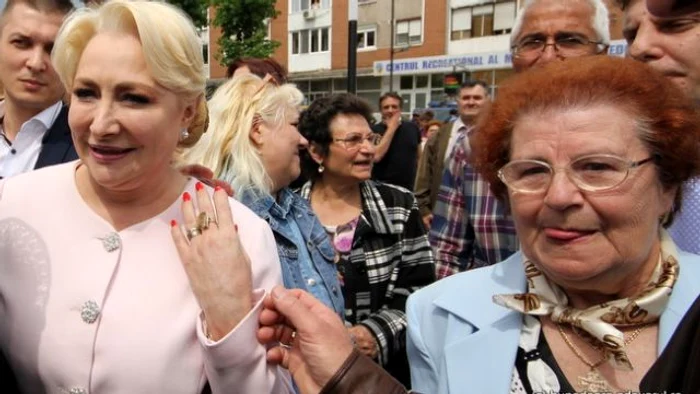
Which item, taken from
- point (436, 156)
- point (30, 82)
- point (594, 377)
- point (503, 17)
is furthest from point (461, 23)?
point (594, 377)

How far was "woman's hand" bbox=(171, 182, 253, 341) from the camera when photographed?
156 centimetres

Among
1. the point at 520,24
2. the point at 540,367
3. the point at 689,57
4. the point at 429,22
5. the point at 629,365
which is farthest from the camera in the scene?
the point at 429,22

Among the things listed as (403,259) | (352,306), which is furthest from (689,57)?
(352,306)

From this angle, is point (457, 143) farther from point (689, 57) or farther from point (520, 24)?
point (689, 57)

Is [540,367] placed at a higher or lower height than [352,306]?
higher

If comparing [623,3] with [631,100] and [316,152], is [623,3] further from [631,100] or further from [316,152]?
[316,152]

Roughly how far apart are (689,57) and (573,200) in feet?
3.00

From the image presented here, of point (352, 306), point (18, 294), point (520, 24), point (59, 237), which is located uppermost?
point (520, 24)

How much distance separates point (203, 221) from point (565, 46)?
165 centimetres

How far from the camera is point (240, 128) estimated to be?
2695 mm

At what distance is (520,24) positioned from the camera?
8.59 ft

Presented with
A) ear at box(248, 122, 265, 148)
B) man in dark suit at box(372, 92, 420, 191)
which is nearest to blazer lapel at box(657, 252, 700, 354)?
ear at box(248, 122, 265, 148)

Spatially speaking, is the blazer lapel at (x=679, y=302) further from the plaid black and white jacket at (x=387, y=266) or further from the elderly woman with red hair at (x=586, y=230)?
the plaid black and white jacket at (x=387, y=266)

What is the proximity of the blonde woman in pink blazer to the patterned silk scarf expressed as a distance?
715mm
